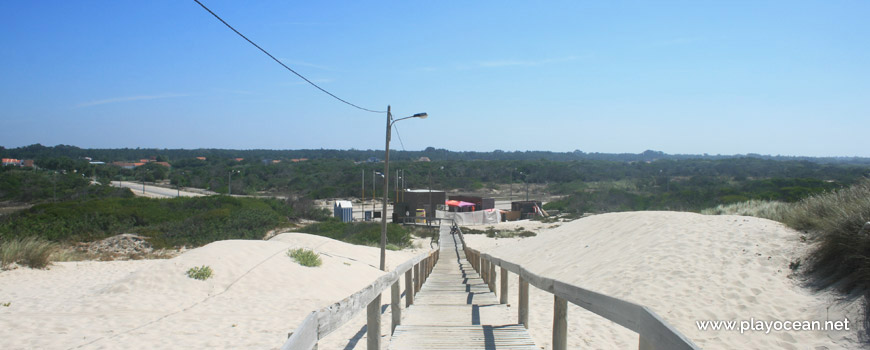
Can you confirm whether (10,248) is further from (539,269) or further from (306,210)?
(306,210)

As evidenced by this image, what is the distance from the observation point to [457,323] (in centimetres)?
667

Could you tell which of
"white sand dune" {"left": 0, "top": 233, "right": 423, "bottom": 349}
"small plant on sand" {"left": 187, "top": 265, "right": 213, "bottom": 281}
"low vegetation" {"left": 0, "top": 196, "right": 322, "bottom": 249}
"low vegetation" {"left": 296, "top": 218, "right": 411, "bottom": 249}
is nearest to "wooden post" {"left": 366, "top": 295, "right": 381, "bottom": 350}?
"white sand dune" {"left": 0, "top": 233, "right": 423, "bottom": 349}

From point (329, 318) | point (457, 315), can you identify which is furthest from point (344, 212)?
point (329, 318)

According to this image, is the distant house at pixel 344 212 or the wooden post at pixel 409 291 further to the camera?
the distant house at pixel 344 212

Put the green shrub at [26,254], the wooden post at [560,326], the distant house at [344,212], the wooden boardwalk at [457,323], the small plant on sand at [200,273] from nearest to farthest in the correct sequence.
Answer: the wooden post at [560,326]
the wooden boardwalk at [457,323]
the small plant on sand at [200,273]
the green shrub at [26,254]
the distant house at [344,212]

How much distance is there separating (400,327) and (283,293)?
6.98m

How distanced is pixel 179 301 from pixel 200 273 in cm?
165

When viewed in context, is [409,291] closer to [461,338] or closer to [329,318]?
[461,338]

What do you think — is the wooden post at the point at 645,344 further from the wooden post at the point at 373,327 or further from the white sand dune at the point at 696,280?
the white sand dune at the point at 696,280

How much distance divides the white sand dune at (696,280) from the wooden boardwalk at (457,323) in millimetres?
720

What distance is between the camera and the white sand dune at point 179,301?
7.55m

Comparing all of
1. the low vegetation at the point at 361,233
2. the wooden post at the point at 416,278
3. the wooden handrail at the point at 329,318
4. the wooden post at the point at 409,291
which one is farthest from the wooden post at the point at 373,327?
the low vegetation at the point at 361,233

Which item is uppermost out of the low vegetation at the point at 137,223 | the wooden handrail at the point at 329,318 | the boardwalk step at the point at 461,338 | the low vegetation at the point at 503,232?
the wooden handrail at the point at 329,318

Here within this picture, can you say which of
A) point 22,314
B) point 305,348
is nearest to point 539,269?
point 22,314
